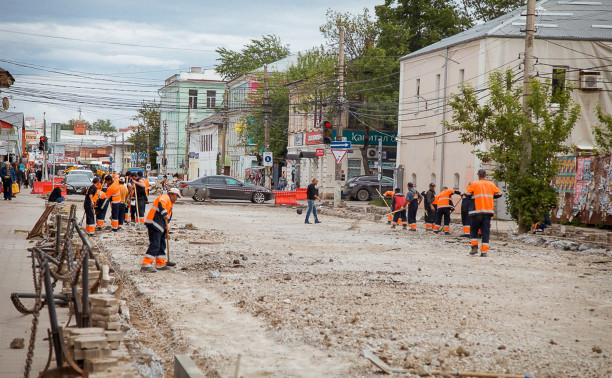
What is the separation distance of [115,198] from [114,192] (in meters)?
0.19

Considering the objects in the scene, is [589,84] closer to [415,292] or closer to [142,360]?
[415,292]

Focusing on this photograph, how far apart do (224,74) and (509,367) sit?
267 ft

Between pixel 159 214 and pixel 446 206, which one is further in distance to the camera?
pixel 446 206

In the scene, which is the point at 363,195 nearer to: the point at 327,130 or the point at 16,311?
the point at 327,130

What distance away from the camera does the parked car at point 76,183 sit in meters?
40.5

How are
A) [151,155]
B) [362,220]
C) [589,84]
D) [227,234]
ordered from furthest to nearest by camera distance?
[151,155]
[589,84]
[362,220]
[227,234]

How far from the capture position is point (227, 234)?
20547mm

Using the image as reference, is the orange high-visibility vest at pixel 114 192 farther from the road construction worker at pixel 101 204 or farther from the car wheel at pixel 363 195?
the car wheel at pixel 363 195

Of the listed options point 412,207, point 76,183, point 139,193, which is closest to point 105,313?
point 139,193

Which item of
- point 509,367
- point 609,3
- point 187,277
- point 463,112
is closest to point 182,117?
point 609,3

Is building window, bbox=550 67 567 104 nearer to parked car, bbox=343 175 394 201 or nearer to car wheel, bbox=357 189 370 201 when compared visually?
parked car, bbox=343 175 394 201

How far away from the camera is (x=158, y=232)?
42.3ft

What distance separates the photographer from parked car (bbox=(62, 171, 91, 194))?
40531 millimetres

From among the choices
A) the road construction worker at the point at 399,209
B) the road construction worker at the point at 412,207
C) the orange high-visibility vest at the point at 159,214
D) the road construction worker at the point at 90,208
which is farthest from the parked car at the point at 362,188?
the orange high-visibility vest at the point at 159,214
